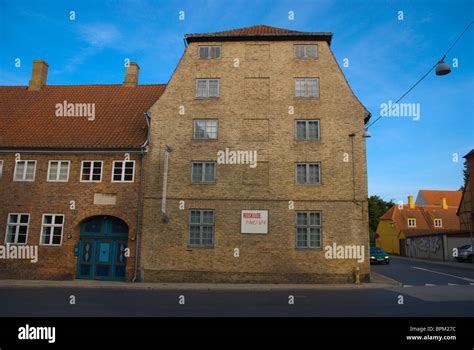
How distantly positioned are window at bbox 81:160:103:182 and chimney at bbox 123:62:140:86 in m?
8.29

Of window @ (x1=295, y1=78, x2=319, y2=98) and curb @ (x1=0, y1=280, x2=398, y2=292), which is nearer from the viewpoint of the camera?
curb @ (x1=0, y1=280, x2=398, y2=292)

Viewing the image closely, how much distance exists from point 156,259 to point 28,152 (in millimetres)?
9669

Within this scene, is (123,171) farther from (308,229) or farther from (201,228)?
(308,229)

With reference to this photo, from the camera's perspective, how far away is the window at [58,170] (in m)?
20.8

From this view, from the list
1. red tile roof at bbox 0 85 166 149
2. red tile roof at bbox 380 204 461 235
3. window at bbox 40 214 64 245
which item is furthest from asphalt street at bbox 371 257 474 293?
red tile roof at bbox 380 204 461 235

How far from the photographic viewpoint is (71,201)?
20375 millimetres

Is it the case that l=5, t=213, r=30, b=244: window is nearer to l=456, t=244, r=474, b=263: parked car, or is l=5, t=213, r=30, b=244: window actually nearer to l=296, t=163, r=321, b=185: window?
l=296, t=163, r=321, b=185: window

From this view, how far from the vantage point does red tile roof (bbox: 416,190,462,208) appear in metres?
69.1

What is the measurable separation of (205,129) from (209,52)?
4768 mm

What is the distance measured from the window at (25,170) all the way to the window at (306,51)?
16.3 meters

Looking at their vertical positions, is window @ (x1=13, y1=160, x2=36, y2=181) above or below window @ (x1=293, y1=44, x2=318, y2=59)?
below

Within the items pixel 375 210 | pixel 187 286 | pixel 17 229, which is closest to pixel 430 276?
pixel 187 286
